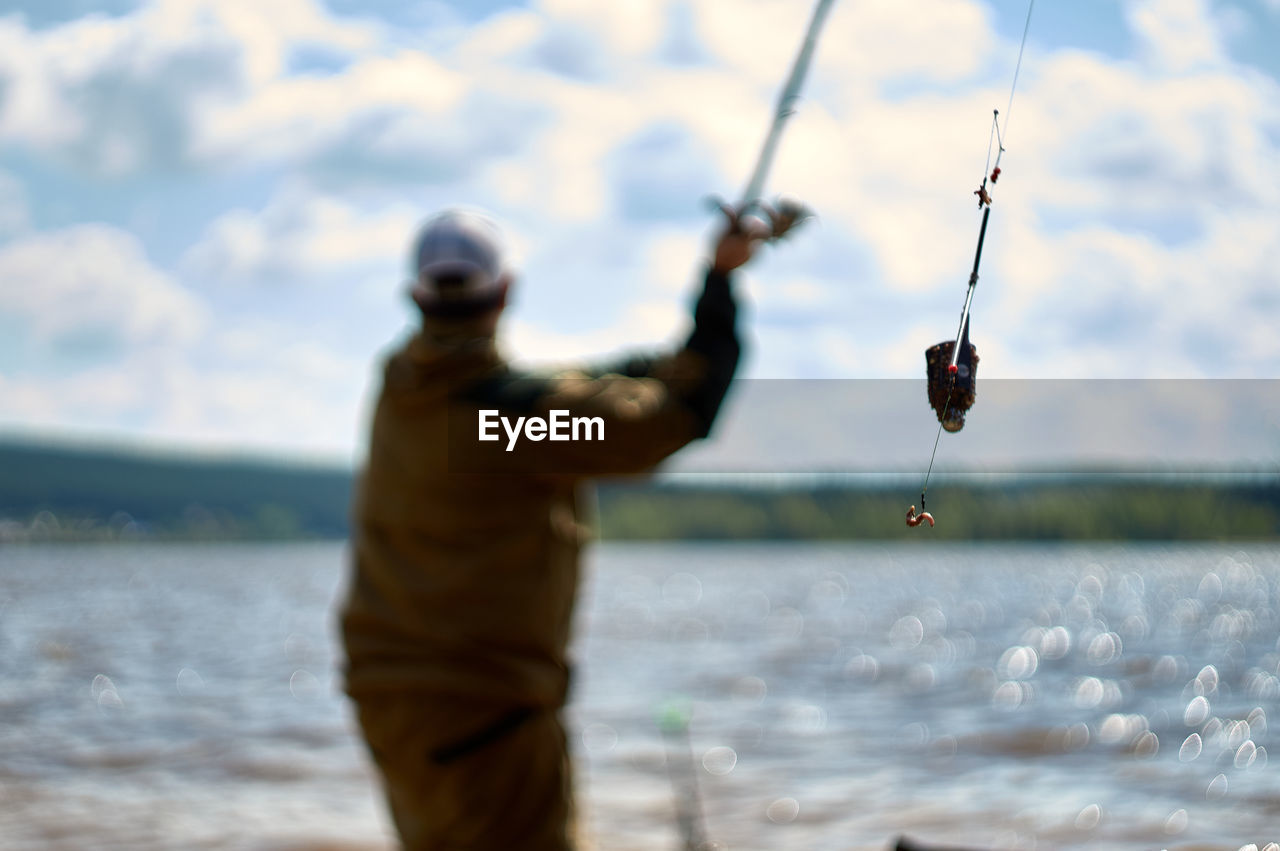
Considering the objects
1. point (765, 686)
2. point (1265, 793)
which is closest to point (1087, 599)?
point (765, 686)

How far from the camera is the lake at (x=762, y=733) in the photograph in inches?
473

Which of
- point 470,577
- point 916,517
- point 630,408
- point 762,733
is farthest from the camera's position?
point 762,733

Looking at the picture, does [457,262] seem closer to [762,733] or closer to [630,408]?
[630,408]

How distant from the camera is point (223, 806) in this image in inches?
528

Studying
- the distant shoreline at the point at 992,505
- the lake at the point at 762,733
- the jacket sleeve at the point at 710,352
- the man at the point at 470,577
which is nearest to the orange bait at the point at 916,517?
the distant shoreline at the point at 992,505

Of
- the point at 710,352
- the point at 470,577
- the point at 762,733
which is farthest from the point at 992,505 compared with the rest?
the point at 762,733

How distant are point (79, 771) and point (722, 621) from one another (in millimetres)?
34458

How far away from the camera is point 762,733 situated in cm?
1847

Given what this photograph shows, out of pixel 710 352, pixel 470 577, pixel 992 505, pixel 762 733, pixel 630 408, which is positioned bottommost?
pixel 762 733

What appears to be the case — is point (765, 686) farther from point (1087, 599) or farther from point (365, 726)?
point (1087, 599)

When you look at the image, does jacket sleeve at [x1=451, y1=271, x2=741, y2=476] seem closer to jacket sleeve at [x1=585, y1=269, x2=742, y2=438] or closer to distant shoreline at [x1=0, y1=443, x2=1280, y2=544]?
jacket sleeve at [x1=585, y1=269, x2=742, y2=438]

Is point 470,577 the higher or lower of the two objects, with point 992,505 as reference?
lower

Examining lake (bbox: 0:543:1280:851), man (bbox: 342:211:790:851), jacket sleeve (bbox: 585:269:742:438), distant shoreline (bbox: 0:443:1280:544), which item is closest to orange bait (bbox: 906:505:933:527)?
distant shoreline (bbox: 0:443:1280:544)

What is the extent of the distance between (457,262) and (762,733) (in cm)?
1644
